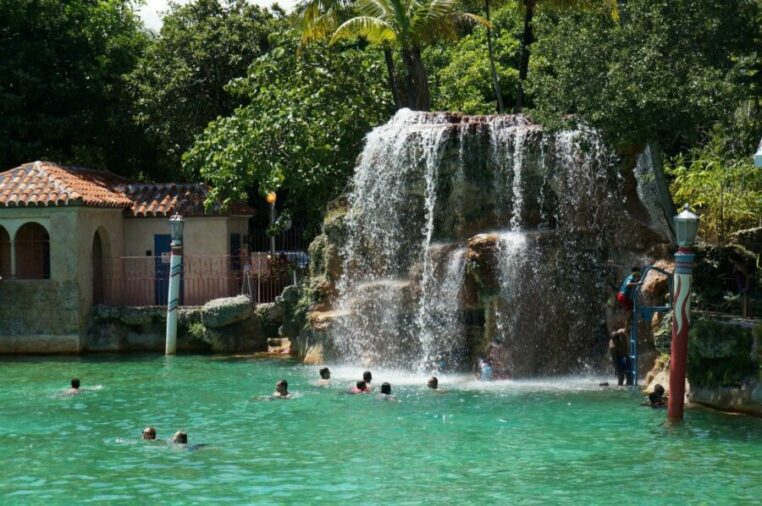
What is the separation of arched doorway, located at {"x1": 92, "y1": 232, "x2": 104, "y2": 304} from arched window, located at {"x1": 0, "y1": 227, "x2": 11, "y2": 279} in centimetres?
245

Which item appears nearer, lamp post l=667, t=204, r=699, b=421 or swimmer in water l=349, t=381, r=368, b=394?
lamp post l=667, t=204, r=699, b=421

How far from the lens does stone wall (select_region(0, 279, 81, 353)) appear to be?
30.7 m

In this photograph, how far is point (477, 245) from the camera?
24188 mm

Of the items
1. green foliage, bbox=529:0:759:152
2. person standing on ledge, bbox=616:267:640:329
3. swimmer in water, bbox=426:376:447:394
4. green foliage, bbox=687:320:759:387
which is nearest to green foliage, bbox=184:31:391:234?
green foliage, bbox=529:0:759:152

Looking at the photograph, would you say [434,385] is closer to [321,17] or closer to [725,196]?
[725,196]

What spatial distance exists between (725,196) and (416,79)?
37.4 ft

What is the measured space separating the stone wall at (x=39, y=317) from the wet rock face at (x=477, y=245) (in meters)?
7.14

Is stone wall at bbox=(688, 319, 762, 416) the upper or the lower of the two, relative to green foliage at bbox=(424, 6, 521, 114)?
lower

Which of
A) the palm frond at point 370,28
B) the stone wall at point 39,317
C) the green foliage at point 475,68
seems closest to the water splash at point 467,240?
the palm frond at point 370,28

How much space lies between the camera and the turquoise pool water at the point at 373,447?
46.5ft

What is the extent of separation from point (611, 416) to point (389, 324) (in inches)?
323

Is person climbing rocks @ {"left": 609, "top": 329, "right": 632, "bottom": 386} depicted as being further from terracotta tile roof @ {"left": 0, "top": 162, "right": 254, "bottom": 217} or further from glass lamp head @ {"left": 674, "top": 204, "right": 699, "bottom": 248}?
terracotta tile roof @ {"left": 0, "top": 162, "right": 254, "bottom": 217}

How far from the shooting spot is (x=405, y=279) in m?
26.7

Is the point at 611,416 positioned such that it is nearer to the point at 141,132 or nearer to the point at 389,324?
the point at 389,324
